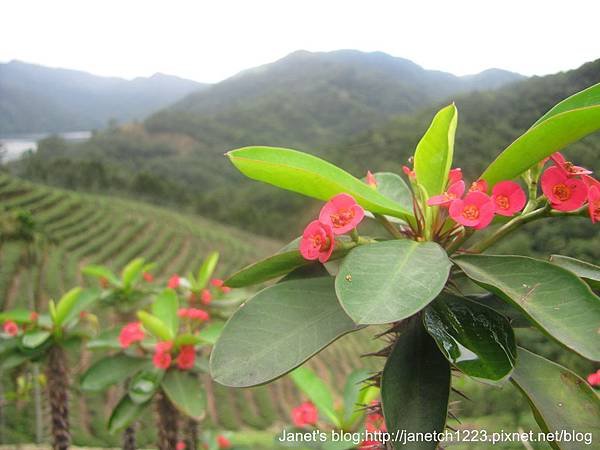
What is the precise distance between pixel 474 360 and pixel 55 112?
113 feet

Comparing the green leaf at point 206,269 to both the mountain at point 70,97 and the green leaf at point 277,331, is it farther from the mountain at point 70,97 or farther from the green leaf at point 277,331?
the mountain at point 70,97

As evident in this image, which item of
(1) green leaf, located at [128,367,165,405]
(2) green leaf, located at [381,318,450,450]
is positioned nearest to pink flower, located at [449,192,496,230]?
(2) green leaf, located at [381,318,450,450]

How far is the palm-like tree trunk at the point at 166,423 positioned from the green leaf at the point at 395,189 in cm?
135

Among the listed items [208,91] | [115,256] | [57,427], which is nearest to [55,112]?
[115,256]

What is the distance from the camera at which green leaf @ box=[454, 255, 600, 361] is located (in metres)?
0.63

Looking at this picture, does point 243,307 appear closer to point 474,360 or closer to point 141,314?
point 474,360

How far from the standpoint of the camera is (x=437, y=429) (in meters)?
0.76

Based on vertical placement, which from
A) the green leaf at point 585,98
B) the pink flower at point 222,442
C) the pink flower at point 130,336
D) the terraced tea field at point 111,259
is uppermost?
the green leaf at point 585,98

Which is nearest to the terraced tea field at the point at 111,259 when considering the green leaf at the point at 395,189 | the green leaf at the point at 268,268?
the green leaf at the point at 395,189

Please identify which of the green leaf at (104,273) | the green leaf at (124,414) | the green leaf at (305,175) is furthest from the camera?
the green leaf at (104,273)

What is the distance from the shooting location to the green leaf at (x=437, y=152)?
902mm

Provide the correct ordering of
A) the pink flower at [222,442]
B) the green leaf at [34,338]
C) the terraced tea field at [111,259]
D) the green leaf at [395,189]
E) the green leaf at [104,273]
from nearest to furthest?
the green leaf at [395,189], the green leaf at [34,338], the green leaf at [104,273], the pink flower at [222,442], the terraced tea field at [111,259]

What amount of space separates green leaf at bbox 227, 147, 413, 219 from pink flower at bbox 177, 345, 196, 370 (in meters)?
1.21

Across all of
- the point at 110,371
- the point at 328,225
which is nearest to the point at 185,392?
the point at 110,371
